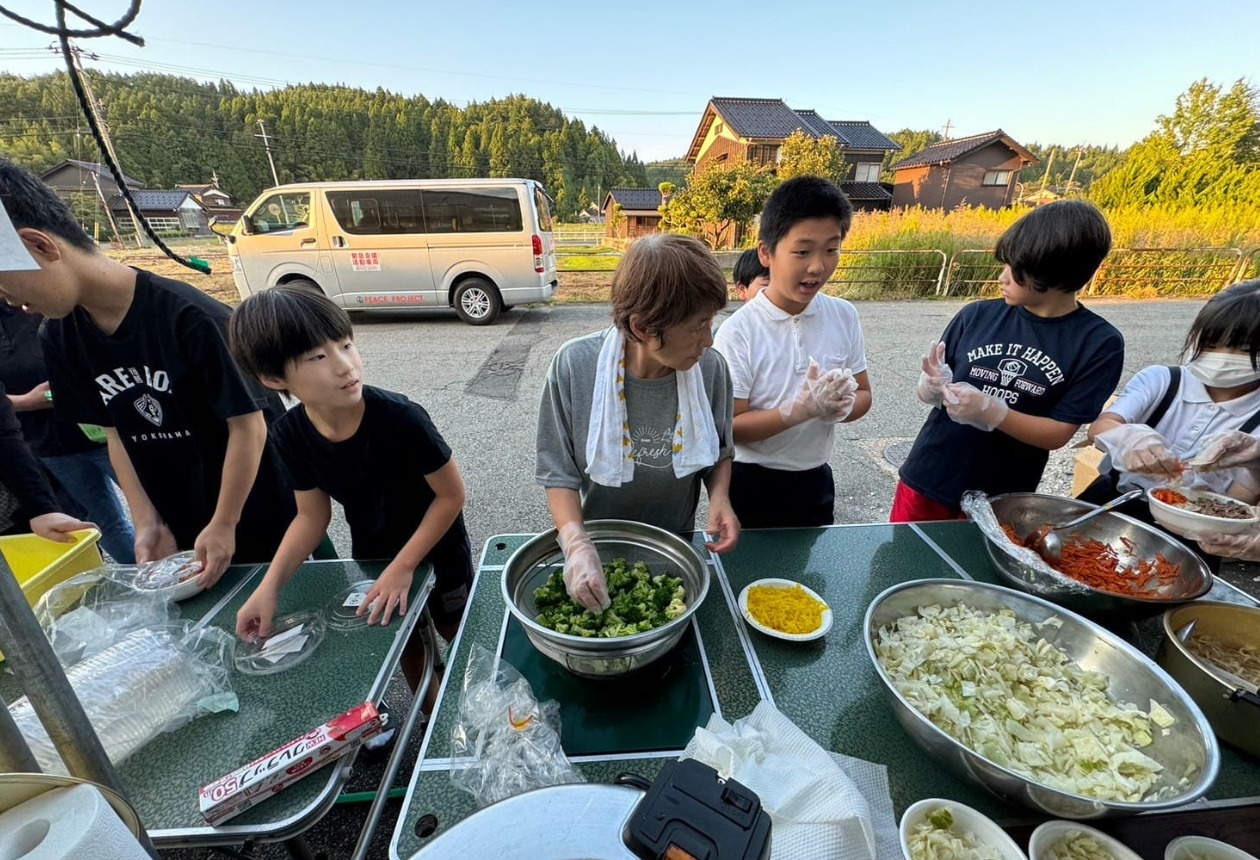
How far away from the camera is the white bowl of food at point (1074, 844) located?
83cm

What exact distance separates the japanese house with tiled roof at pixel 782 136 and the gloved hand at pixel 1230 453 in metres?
28.4

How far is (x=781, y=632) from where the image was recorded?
1315 millimetres

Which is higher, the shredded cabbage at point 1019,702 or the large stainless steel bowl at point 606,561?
the large stainless steel bowl at point 606,561

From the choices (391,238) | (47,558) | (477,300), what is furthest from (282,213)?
(47,558)

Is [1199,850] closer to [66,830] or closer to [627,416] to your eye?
[627,416]

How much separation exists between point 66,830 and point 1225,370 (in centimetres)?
301

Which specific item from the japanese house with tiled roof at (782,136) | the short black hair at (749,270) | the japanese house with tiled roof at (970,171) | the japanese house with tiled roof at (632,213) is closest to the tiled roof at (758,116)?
the japanese house with tiled roof at (782,136)

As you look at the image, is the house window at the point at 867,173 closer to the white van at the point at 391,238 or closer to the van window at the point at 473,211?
the white van at the point at 391,238

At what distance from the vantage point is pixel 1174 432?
1879 millimetres

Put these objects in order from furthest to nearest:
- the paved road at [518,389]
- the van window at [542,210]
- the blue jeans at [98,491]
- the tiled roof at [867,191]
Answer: the tiled roof at [867,191] < the van window at [542,210] < the paved road at [518,389] < the blue jeans at [98,491]

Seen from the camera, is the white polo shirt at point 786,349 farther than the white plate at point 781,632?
Yes

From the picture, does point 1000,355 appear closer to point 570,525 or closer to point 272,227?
point 570,525

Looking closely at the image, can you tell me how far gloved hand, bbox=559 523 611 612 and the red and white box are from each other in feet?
1.63

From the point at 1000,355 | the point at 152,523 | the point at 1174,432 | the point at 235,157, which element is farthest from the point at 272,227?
the point at 235,157
